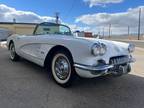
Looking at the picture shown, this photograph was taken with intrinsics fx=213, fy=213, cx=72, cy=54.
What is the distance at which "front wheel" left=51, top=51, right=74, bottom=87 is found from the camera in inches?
162

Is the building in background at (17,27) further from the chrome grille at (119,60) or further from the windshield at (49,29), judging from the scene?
the chrome grille at (119,60)

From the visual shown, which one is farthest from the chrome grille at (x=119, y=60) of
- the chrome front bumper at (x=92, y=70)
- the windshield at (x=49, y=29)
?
the windshield at (x=49, y=29)

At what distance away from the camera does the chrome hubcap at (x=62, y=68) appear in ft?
13.9

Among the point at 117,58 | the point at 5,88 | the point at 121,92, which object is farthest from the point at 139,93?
the point at 5,88

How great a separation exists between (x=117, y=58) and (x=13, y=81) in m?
2.29

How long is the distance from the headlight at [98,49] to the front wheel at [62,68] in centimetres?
53

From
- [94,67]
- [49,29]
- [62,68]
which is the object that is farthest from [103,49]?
[49,29]

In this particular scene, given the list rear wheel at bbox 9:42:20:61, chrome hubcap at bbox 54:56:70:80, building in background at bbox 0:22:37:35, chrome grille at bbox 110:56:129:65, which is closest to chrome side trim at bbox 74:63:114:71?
chrome grille at bbox 110:56:129:65

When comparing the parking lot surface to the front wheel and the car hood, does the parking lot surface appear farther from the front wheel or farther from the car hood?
the car hood

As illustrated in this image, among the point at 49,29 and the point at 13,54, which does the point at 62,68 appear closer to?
the point at 49,29

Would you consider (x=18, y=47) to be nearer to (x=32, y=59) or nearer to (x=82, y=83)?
(x=32, y=59)

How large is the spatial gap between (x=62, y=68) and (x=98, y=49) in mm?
932

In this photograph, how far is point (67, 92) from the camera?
13.3 ft

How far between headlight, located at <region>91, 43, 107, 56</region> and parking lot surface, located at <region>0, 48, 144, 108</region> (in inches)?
31.4
